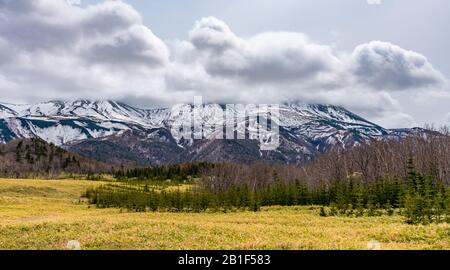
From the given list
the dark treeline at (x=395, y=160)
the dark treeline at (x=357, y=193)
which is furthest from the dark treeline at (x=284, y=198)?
the dark treeline at (x=395, y=160)

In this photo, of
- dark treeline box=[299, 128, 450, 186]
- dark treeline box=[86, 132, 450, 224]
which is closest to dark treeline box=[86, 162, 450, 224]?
dark treeline box=[86, 132, 450, 224]

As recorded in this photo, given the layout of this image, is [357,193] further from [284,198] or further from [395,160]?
[395,160]

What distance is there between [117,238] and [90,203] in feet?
393

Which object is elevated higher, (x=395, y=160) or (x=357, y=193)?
(x=395, y=160)

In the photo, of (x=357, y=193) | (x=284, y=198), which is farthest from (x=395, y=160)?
(x=357, y=193)

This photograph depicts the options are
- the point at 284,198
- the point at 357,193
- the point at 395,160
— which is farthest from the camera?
the point at 395,160

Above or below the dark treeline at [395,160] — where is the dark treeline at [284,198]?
below

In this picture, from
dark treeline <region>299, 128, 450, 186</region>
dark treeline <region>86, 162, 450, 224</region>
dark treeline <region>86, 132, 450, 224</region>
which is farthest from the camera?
dark treeline <region>299, 128, 450, 186</region>

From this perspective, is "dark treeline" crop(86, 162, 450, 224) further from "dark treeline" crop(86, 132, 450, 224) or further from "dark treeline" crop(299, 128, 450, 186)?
"dark treeline" crop(299, 128, 450, 186)

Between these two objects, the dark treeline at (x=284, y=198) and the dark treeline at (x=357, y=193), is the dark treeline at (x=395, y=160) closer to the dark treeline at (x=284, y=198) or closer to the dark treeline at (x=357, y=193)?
the dark treeline at (x=357, y=193)

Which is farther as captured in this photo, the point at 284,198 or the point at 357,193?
the point at 284,198
